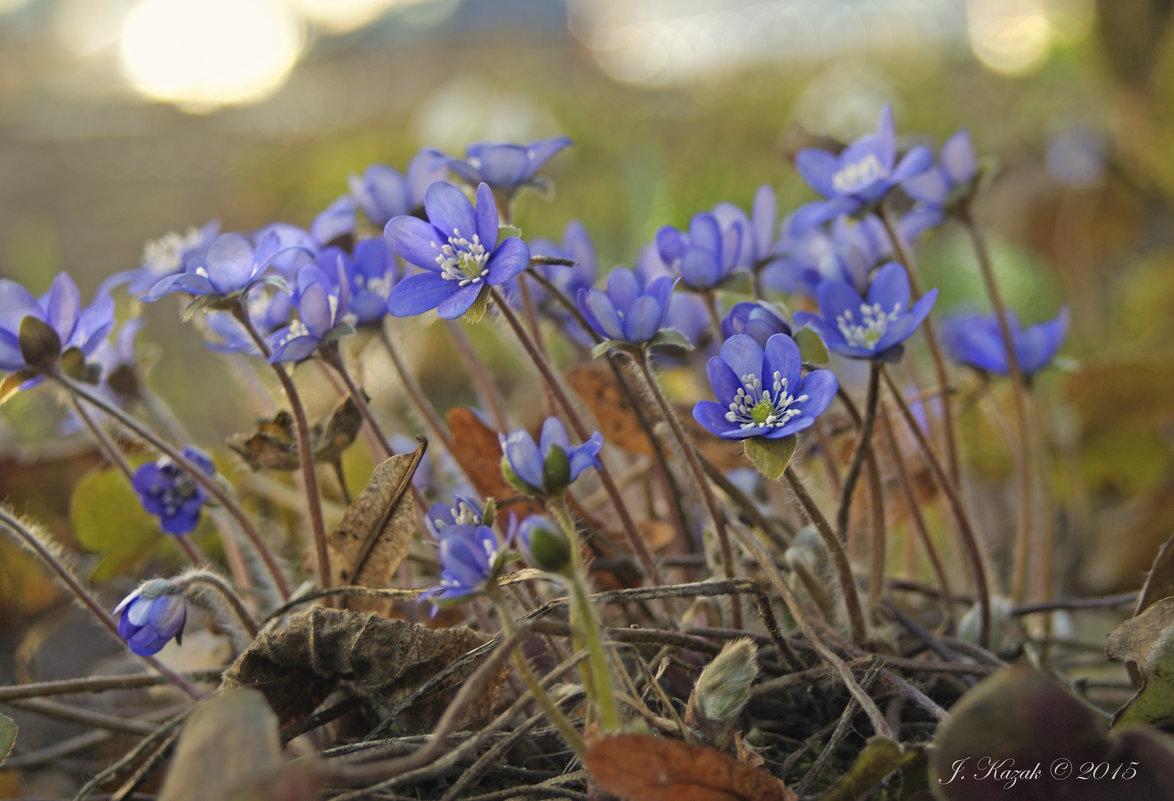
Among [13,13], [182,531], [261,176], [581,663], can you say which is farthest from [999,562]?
[13,13]

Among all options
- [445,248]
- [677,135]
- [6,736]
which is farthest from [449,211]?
[677,135]

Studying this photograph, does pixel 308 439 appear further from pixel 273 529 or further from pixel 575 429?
pixel 273 529

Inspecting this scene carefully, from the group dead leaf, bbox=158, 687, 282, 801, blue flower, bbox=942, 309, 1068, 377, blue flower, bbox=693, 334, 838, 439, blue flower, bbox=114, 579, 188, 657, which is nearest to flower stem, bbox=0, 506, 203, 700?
blue flower, bbox=114, 579, 188, 657

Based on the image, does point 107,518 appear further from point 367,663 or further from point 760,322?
point 760,322

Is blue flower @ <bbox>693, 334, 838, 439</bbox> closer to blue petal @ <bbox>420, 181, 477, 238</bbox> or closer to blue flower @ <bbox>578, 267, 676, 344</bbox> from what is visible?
blue flower @ <bbox>578, 267, 676, 344</bbox>

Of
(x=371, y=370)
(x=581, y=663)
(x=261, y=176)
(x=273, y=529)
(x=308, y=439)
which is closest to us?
(x=581, y=663)

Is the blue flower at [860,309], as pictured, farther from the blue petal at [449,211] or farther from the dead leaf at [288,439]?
the dead leaf at [288,439]
